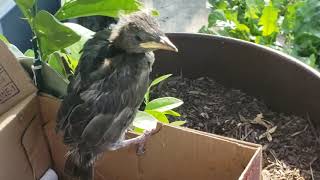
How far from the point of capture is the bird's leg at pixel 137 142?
1.44 m

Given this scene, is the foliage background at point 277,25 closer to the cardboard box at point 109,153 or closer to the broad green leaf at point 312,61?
the broad green leaf at point 312,61

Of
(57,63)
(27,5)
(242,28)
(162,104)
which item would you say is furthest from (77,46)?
(242,28)

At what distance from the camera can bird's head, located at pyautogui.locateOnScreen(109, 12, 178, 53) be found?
127 centimetres

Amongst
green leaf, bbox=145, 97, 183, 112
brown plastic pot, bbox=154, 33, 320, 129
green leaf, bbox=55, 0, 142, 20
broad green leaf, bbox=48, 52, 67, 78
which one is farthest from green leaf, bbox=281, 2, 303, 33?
broad green leaf, bbox=48, 52, 67, 78

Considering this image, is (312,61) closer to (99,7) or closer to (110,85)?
(99,7)

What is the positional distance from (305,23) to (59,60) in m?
0.87

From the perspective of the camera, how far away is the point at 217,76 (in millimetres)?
1999

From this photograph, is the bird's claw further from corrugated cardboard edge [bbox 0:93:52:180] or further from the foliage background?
the foliage background

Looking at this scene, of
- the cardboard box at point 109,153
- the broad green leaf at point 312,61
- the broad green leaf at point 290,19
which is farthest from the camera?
the broad green leaf at point 290,19

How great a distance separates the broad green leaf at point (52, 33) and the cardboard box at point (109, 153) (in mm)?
101

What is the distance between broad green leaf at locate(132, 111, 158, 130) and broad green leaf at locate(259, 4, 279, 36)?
26.0 inches

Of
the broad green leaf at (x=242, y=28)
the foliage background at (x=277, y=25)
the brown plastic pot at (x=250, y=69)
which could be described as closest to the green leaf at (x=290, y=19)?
the foliage background at (x=277, y=25)

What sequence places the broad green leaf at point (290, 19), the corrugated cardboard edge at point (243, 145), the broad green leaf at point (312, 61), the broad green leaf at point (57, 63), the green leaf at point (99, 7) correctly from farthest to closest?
the broad green leaf at point (290, 19) → the broad green leaf at point (312, 61) → the broad green leaf at point (57, 63) → the green leaf at point (99, 7) → the corrugated cardboard edge at point (243, 145)

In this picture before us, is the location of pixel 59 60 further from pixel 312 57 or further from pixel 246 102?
pixel 312 57
